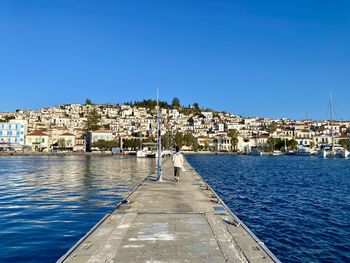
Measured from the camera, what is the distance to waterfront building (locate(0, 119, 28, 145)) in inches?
5320

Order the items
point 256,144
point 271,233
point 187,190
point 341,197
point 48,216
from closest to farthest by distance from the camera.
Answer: point 271,233, point 48,216, point 187,190, point 341,197, point 256,144

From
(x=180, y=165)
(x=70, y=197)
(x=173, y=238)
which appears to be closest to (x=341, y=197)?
(x=180, y=165)

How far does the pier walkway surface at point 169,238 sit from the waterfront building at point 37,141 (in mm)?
136886

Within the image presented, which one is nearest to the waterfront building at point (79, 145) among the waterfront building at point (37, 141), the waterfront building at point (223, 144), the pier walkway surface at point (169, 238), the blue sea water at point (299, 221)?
the waterfront building at point (37, 141)

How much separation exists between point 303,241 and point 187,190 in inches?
289

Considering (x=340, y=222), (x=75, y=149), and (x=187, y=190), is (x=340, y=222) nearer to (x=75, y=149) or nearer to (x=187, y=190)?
(x=187, y=190)

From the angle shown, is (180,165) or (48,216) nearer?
(48,216)

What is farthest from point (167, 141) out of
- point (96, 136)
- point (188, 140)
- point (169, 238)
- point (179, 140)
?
point (169, 238)

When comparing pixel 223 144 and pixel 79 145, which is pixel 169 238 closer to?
pixel 79 145

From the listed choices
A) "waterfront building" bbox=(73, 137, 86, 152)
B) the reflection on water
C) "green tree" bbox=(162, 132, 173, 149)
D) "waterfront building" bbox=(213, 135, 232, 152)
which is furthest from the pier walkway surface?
"waterfront building" bbox=(213, 135, 232, 152)

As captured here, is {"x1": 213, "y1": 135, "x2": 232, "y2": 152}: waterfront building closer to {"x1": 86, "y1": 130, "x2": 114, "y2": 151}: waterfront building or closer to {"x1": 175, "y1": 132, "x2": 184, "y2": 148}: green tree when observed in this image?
{"x1": 175, "y1": 132, "x2": 184, "y2": 148}: green tree

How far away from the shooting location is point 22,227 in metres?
13.7

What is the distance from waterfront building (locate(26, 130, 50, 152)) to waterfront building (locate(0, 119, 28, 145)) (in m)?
2.89

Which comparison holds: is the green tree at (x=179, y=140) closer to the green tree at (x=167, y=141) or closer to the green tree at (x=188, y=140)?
the green tree at (x=188, y=140)
